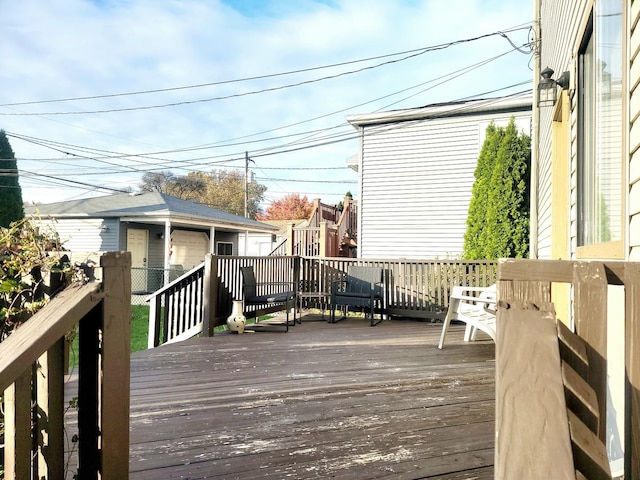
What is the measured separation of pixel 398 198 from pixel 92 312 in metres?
9.44

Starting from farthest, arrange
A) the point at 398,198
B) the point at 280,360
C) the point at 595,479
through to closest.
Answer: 1. the point at 398,198
2. the point at 280,360
3. the point at 595,479

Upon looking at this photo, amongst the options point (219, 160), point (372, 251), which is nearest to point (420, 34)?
point (372, 251)

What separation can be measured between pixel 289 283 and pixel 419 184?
15.9 ft

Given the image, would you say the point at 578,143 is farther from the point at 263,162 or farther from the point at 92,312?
the point at 263,162

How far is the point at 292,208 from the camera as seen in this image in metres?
33.9

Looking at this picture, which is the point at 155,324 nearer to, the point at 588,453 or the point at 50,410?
the point at 50,410

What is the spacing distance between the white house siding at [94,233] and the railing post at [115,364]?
46.2 feet

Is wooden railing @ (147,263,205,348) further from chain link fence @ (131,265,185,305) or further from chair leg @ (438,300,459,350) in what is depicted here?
chain link fence @ (131,265,185,305)

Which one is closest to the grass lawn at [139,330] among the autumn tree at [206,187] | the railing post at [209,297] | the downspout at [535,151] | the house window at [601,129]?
the railing post at [209,297]

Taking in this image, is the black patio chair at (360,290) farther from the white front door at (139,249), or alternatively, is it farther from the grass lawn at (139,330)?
the white front door at (139,249)

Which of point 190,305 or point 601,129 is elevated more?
point 601,129

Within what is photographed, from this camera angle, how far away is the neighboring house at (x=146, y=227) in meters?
13.9

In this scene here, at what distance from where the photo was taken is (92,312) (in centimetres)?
122

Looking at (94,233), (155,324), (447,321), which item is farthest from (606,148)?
(94,233)
